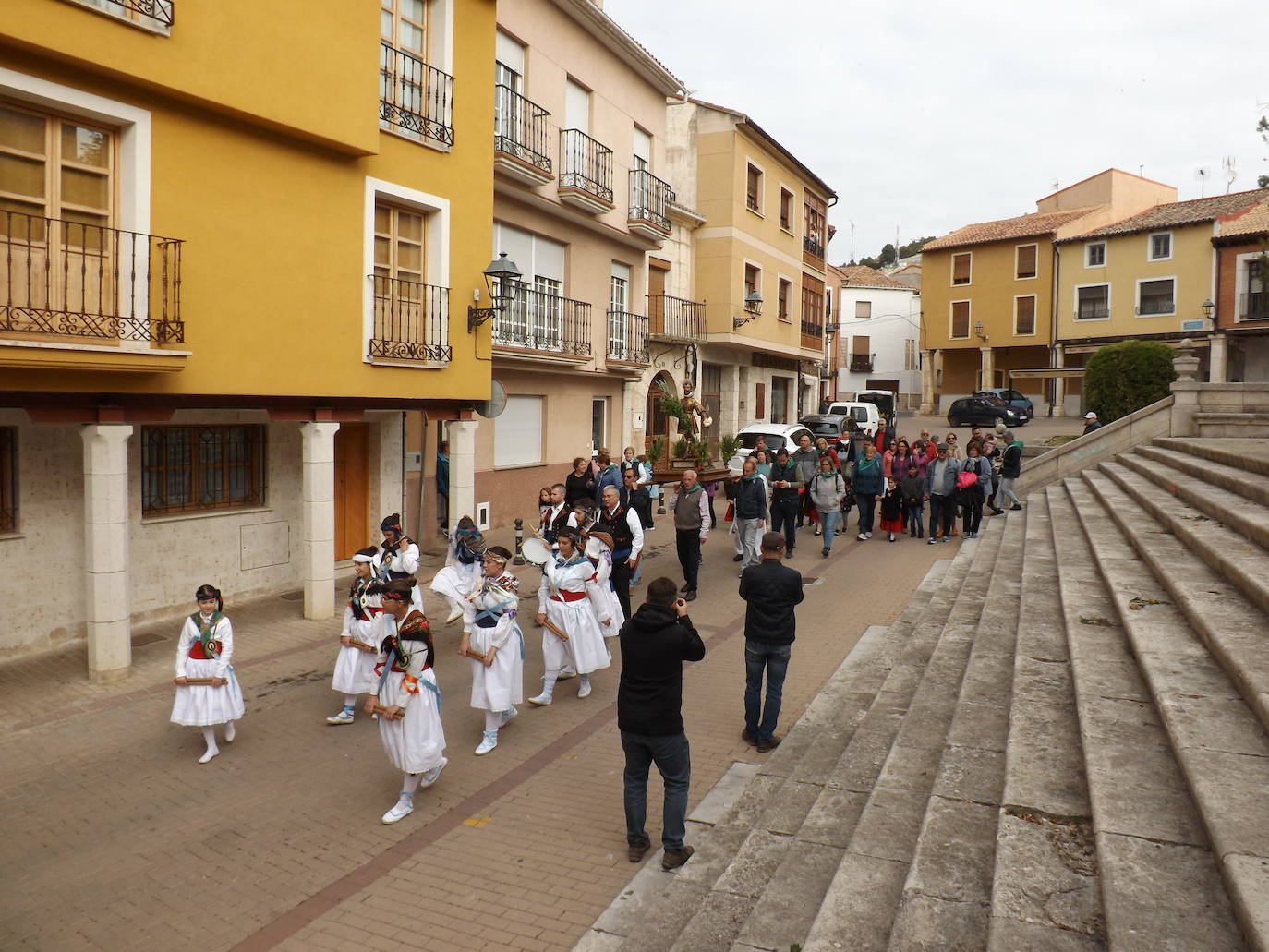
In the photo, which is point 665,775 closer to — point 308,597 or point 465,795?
point 465,795

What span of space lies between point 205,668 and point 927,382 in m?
46.2

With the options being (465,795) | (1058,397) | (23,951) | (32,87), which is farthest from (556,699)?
(1058,397)

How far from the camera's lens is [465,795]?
6879 mm

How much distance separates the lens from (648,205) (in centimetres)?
2162

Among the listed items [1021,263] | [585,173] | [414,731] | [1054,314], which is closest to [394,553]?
[414,731]

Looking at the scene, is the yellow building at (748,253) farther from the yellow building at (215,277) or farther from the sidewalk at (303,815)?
the sidewalk at (303,815)

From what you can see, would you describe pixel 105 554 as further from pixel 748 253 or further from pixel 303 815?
pixel 748 253

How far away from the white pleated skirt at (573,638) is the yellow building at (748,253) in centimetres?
1805

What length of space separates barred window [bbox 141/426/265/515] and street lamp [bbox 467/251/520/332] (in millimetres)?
3485

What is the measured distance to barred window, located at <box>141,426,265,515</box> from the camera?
36.6 ft

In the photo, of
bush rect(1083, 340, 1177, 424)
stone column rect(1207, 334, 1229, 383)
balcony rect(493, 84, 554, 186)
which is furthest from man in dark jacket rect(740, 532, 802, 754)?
stone column rect(1207, 334, 1229, 383)

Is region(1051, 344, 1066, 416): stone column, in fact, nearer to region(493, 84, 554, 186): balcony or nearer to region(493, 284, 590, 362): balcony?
region(493, 284, 590, 362): balcony

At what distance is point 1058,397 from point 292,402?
3984 centimetres

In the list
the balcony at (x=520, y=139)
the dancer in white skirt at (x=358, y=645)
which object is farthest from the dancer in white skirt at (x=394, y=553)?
the balcony at (x=520, y=139)
